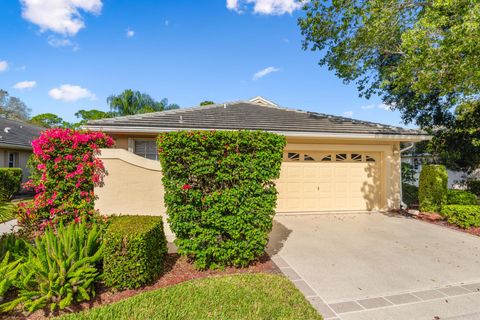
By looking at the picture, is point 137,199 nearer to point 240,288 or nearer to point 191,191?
point 191,191

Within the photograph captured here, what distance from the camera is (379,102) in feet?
53.1

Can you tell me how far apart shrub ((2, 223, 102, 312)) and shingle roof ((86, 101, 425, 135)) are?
15.0 feet

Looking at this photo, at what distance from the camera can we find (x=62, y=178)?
526cm

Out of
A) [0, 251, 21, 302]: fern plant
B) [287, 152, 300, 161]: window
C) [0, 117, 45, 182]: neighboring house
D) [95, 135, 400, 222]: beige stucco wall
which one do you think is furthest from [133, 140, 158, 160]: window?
[0, 117, 45, 182]: neighboring house

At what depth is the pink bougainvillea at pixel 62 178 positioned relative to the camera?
5.17 metres

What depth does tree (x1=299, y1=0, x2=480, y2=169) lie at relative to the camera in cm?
670

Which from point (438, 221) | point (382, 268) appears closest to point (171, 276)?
point (382, 268)

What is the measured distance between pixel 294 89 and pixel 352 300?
14453mm

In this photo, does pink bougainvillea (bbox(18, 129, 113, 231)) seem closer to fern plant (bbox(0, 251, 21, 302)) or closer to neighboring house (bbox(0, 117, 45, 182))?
fern plant (bbox(0, 251, 21, 302))

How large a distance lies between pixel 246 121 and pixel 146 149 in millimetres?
3709

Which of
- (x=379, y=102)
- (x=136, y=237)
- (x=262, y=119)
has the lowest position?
(x=136, y=237)

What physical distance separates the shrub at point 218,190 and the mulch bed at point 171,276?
161 millimetres

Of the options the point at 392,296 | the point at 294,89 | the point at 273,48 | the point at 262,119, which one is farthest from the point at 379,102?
the point at 392,296

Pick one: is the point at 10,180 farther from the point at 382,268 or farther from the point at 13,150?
the point at 382,268
